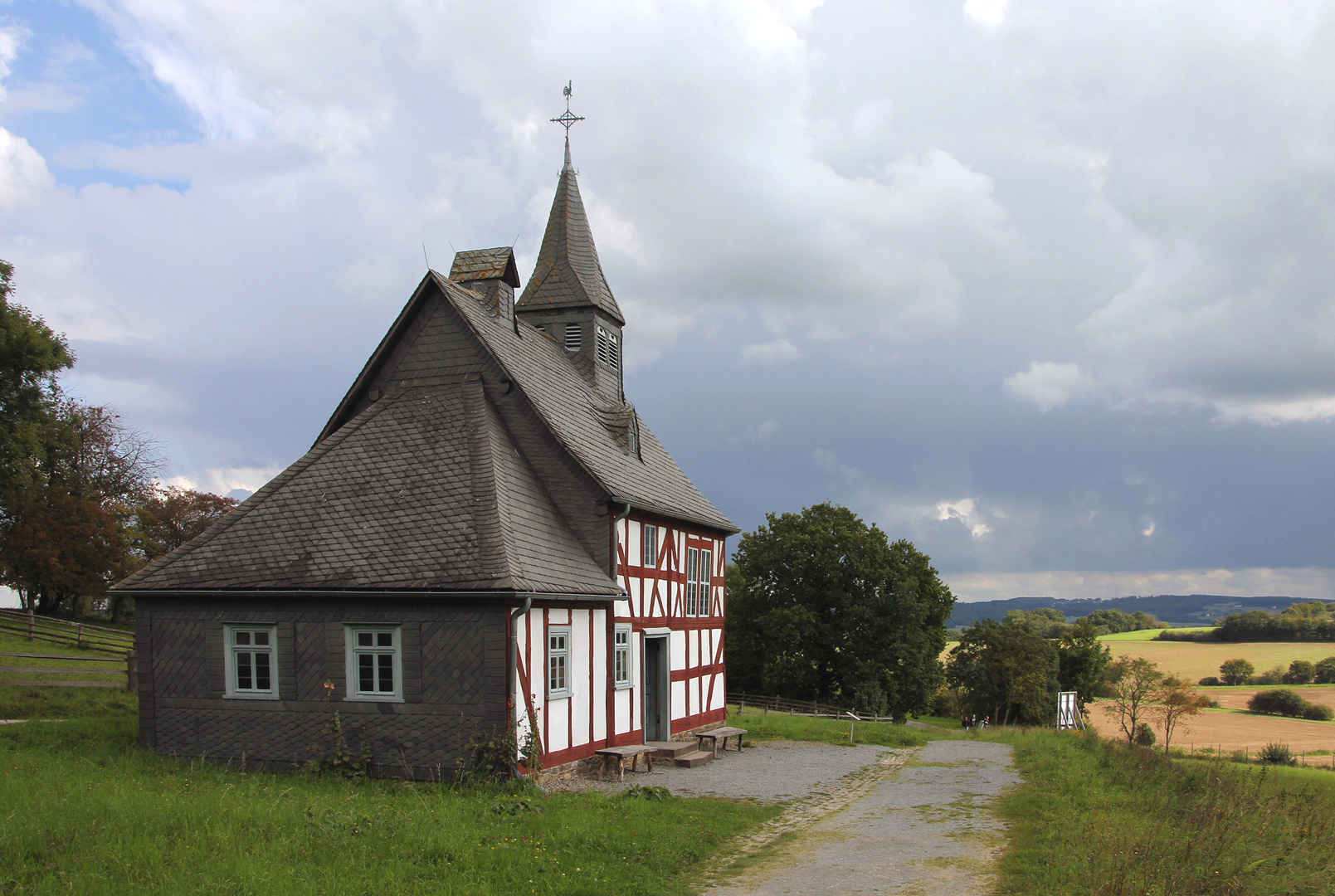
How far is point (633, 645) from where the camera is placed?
20.3 metres

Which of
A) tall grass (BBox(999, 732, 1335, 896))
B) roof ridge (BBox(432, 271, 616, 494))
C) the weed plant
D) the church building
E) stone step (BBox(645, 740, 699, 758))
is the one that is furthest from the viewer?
the weed plant

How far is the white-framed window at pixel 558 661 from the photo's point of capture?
16484mm

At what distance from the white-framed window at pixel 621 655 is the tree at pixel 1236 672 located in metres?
80.9

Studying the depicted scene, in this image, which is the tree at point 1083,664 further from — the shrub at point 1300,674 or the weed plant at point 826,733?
the weed plant at point 826,733

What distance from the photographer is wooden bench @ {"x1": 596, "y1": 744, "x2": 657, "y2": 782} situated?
1752 cm

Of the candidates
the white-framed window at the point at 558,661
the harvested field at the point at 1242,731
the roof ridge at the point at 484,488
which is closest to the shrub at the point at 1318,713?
the harvested field at the point at 1242,731

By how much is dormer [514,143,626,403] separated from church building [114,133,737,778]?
400 cm

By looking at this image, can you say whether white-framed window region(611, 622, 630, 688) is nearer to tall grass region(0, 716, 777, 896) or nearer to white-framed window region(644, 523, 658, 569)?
white-framed window region(644, 523, 658, 569)

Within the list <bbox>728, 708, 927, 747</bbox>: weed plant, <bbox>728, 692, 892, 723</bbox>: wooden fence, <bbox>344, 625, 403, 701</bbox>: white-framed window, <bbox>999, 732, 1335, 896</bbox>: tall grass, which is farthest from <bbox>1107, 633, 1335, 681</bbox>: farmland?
<bbox>344, 625, 403, 701</bbox>: white-framed window

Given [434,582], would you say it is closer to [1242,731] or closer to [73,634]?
[73,634]

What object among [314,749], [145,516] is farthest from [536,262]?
[145,516]

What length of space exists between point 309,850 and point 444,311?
1221cm

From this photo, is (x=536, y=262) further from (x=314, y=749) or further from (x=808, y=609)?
(x=808, y=609)

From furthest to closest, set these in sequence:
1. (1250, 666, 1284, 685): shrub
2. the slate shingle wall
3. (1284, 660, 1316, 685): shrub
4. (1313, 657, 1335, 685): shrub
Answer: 1. (1250, 666, 1284, 685): shrub
2. (1284, 660, 1316, 685): shrub
3. (1313, 657, 1335, 685): shrub
4. the slate shingle wall
